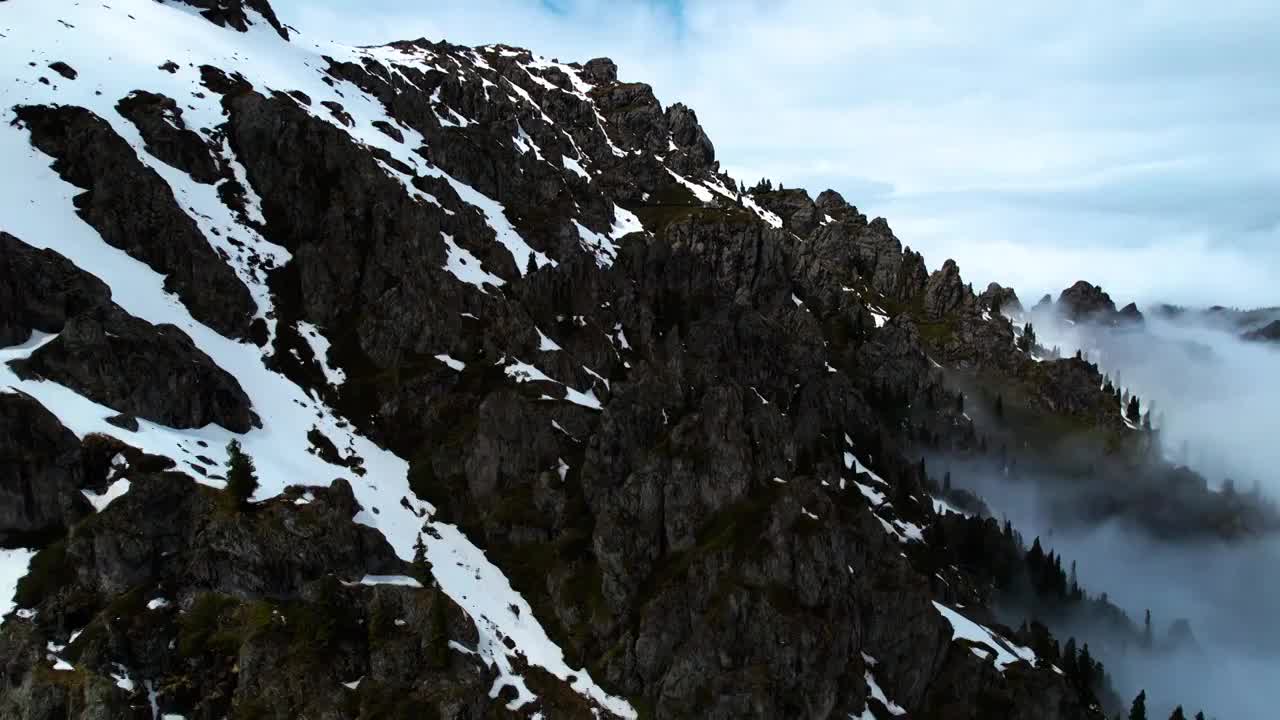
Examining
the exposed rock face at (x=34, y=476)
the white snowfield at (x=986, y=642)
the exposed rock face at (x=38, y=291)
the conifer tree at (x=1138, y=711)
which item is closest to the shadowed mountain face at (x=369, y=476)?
the exposed rock face at (x=34, y=476)

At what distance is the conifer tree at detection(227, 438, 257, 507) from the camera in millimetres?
90188

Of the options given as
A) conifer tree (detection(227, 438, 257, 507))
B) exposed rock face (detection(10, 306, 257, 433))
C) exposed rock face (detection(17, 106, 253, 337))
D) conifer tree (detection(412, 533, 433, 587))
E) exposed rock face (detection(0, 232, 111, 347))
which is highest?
exposed rock face (detection(17, 106, 253, 337))

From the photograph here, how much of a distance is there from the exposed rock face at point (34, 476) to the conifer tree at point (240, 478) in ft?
44.7

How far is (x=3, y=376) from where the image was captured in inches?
3575

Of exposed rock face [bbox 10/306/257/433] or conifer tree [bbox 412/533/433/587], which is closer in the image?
exposed rock face [bbox 10/306/257/433]

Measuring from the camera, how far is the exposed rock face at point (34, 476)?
3236 inches

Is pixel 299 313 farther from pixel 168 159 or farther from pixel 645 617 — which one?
pixel 645 617

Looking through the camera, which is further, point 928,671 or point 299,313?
point 299,313

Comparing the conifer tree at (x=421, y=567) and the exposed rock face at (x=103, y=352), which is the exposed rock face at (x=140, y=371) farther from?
the conifer tree at (x=421, y=567)

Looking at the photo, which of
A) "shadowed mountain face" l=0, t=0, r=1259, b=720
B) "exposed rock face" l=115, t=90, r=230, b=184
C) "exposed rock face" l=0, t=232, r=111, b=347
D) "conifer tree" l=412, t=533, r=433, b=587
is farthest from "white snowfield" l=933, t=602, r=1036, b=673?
"exposed rock face" l=115, t=90, r=230, b=184

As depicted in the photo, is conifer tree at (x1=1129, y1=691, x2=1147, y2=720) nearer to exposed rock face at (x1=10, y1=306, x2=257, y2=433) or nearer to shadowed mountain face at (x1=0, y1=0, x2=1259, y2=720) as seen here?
shadowed mountain face at (x1=0, y1=0, x2=1259, y2=720)

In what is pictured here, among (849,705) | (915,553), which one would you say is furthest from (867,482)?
(849,705)

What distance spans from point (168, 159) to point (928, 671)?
479 feet

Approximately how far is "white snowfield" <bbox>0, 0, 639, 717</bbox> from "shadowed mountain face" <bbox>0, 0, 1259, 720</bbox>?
565 mm
